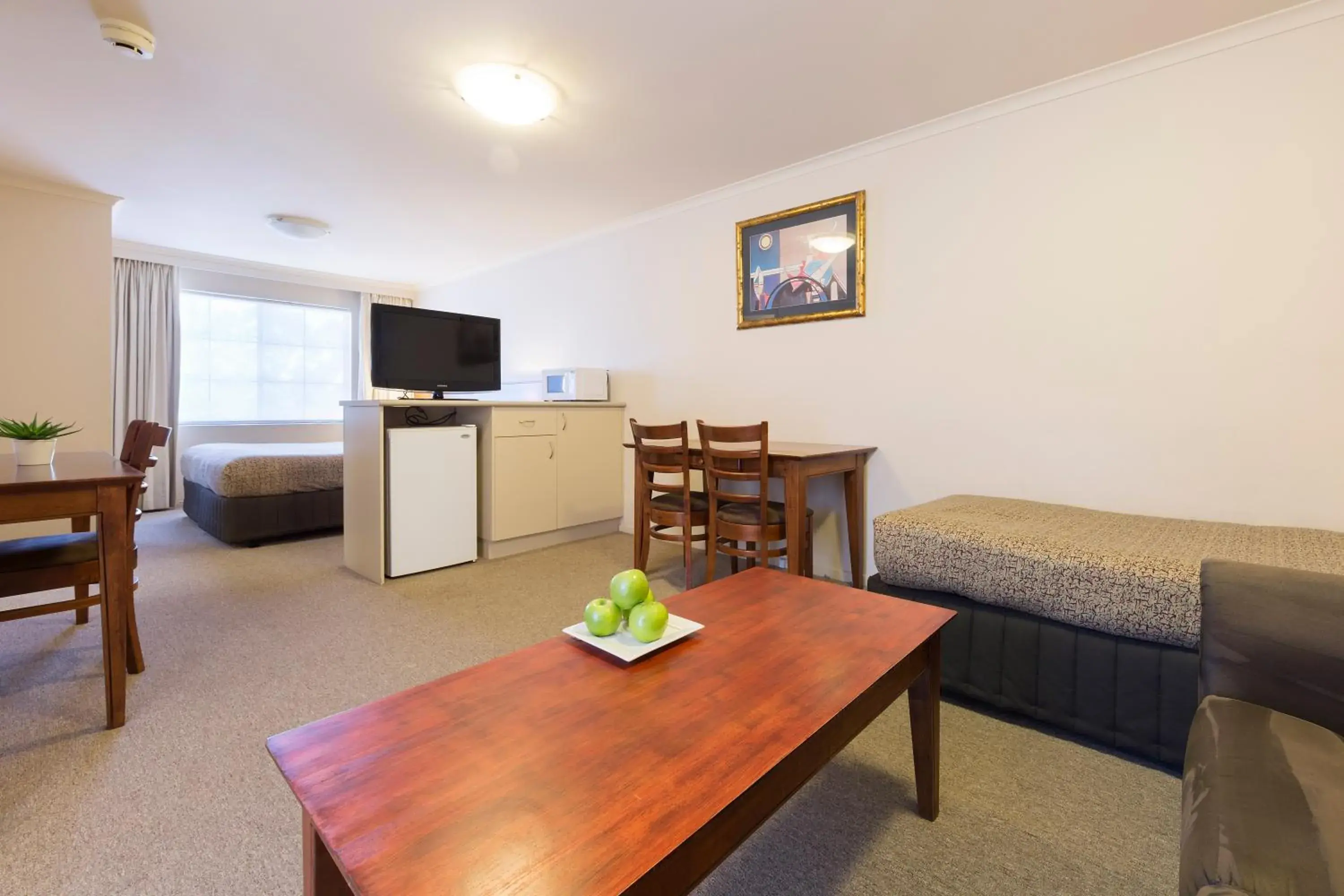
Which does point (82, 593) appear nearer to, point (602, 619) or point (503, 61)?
point (602, 619)

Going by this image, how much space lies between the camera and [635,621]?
1118mm

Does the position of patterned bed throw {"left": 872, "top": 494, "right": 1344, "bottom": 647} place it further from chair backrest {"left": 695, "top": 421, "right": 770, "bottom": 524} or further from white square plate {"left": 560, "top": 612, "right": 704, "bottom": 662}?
white square plate {"left": 560, "top": 612, "right": 704, "bottom": 662}

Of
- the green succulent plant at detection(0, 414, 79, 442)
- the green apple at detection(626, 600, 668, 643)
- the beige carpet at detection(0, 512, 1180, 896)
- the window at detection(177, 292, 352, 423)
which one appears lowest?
the beige carpet at detection(0, 512, 1180, 896)

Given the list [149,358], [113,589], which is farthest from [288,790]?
[149,358]

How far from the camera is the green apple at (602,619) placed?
44.8 inches

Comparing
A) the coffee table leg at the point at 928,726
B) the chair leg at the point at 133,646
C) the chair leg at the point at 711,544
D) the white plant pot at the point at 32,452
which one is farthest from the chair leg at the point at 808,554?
the white plant pot at the point at 32,452

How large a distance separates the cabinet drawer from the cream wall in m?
2.79

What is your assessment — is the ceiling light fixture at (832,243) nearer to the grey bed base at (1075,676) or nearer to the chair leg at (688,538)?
the chair leg at (688,538)

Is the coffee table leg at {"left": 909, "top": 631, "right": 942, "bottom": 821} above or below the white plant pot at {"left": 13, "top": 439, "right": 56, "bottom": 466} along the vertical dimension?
below

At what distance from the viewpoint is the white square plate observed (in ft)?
3.53

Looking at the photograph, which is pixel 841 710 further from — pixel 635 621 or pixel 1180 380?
pixel 1180 380

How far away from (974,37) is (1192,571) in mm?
1887

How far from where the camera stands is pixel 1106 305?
2.24 m

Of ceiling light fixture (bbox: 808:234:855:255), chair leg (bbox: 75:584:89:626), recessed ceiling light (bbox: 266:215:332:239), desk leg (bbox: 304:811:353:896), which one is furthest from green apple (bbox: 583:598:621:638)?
recessed ceiling light (bbox: 266:215:332:239)
